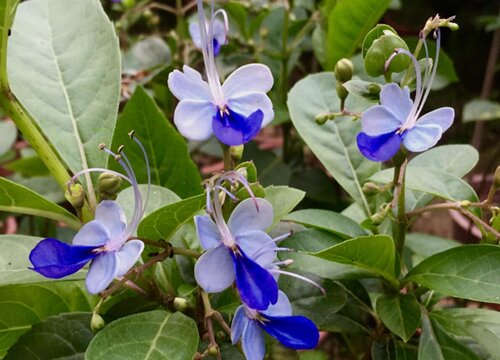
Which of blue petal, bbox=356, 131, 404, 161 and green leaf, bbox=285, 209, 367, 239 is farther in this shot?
green leaf, bbox=285, 209, 367, 239

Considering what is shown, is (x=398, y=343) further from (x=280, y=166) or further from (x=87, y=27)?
(x=280, y=166)

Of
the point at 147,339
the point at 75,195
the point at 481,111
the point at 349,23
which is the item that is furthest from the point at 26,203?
the point at 481,111

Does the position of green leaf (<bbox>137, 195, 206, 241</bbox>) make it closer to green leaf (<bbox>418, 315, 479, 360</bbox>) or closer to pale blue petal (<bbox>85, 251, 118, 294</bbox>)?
pale blue petal (<bbox>85, 251, 118, 294</bbox>)

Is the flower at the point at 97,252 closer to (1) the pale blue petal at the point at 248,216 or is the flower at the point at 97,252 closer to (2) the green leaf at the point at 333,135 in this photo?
(1) the pale blue petal at the point at 248,216

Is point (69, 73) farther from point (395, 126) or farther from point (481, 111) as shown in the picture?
point (481, 111)

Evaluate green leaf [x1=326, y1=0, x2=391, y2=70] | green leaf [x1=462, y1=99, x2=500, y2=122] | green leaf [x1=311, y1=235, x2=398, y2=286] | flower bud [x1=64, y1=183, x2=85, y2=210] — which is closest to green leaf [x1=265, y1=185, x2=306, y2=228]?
green leaf [x1=311, y1=235, x2=398, y2=286]

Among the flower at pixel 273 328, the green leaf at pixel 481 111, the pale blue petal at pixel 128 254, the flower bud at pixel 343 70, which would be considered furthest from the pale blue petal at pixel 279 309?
the green leaf at pixel 481 111

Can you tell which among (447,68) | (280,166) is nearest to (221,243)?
(280,166)
